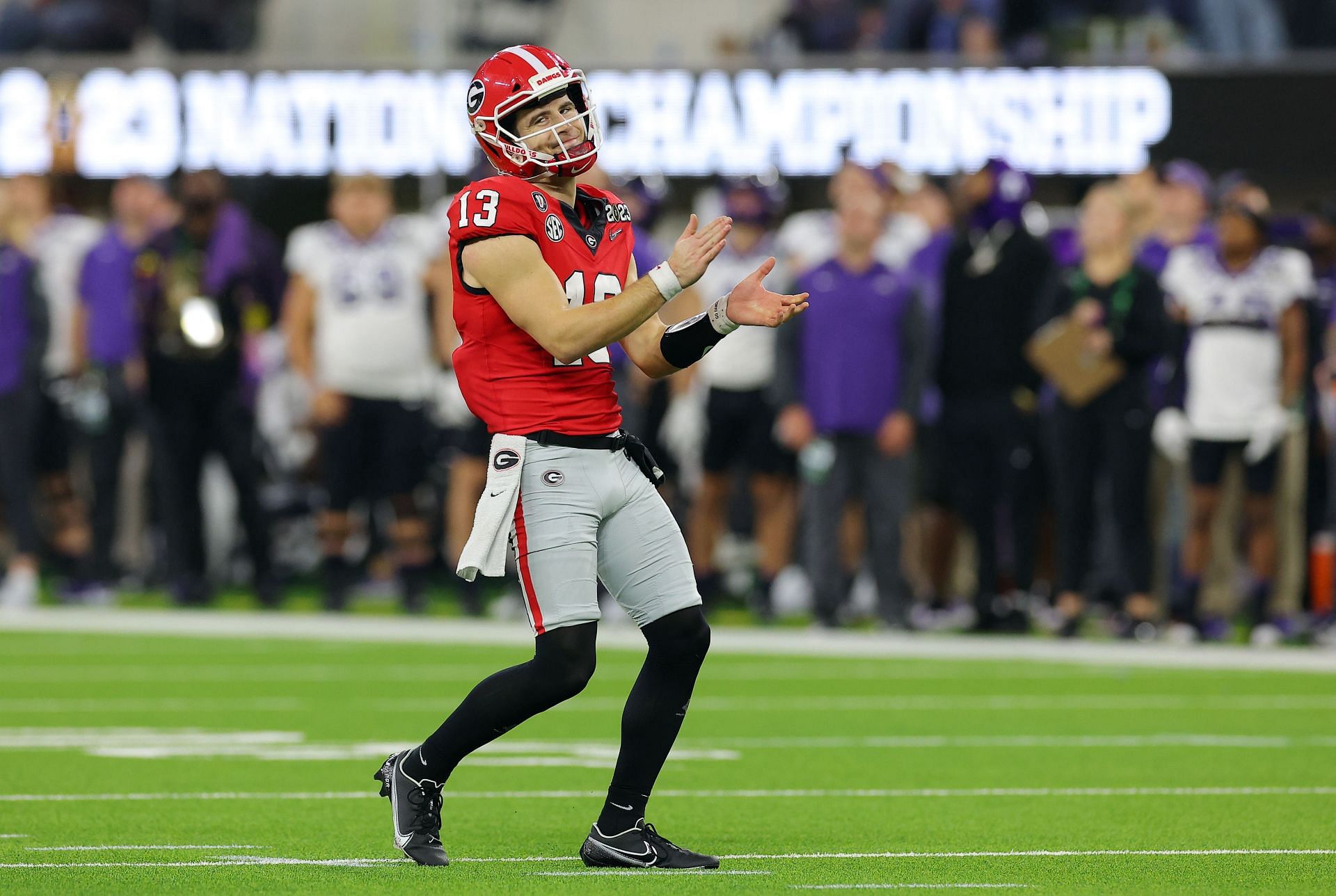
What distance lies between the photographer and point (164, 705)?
984 centimetres

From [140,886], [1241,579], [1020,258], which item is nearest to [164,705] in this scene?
[140,886]

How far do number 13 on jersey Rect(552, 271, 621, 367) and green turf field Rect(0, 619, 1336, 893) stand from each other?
128cm

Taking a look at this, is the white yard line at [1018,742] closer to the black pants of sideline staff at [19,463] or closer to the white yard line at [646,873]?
the white yard line at [646,873]

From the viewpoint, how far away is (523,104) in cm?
595

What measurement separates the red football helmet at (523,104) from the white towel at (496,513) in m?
0.70

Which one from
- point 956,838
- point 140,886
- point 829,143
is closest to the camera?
point 140,886

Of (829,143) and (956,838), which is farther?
(829,143)

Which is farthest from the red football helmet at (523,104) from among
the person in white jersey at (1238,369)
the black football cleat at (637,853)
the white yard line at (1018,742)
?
the person in white jersey at (1238,369)

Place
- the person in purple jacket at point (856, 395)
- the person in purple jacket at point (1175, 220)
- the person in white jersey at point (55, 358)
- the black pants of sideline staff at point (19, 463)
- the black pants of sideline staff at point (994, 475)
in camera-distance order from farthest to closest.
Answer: the person in white jersey at point (55, 358), the black pants of sideline staff at point (19, 463), the person in purple jacket at point (1175, 220), the person in purple jacket at point (856, 395), the black pants of sideline staff at point (994, 475)

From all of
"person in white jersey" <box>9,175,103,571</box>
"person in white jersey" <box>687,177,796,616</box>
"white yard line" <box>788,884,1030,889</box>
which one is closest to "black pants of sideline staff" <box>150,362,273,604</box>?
"person in white jersey" <box>9,175,103,571</box>

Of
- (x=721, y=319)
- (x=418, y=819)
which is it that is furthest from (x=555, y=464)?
(x=418, y=819)

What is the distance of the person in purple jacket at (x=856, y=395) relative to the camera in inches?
499

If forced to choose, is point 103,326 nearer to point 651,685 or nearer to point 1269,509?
point 1269,509

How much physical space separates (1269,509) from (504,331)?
7464mm
